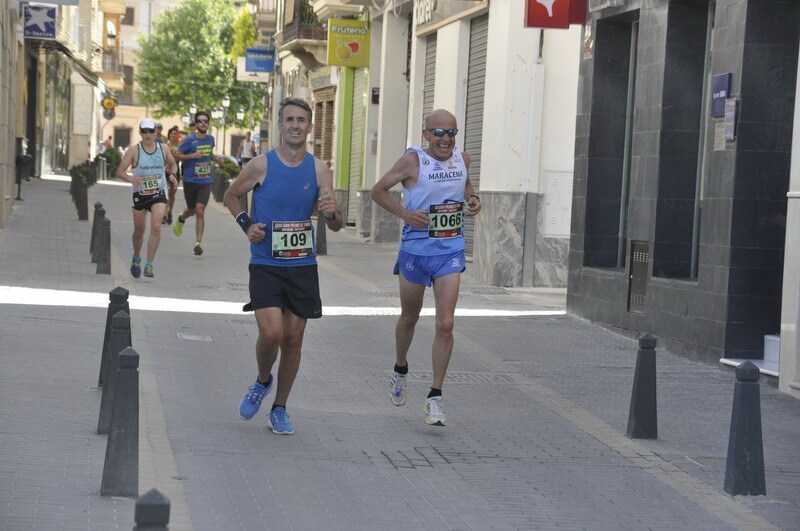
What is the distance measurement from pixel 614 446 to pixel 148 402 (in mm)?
2885

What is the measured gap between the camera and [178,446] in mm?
7742

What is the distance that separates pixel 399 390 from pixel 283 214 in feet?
5.64

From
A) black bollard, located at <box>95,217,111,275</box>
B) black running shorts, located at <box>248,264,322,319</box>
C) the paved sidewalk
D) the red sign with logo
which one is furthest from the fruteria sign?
black running shorts, located at <box>248,264,322,319</box>

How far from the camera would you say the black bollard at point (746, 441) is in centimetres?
723

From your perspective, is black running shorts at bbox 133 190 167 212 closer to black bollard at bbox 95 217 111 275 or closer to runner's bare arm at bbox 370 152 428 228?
black bollard at bbox 95 217 111 275

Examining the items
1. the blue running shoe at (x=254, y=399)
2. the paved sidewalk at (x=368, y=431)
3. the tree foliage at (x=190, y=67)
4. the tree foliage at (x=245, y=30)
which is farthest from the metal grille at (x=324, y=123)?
the tree foliage at (x=190, y=67)

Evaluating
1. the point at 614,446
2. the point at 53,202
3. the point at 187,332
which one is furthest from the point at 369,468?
the point at 53,202

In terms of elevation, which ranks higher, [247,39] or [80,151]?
[247,39]

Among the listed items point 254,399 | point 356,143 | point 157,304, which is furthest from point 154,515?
point 356,143

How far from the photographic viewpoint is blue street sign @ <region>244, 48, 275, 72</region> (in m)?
48.2

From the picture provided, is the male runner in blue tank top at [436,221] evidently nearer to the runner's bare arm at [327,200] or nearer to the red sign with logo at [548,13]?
the runner's bare arm at [327,200]

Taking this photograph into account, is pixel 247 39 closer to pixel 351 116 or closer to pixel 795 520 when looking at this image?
pixel 351 116

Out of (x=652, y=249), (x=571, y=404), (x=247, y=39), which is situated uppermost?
(x=247, y=39)

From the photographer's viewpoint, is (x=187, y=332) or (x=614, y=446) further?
(x=187, y=332)
